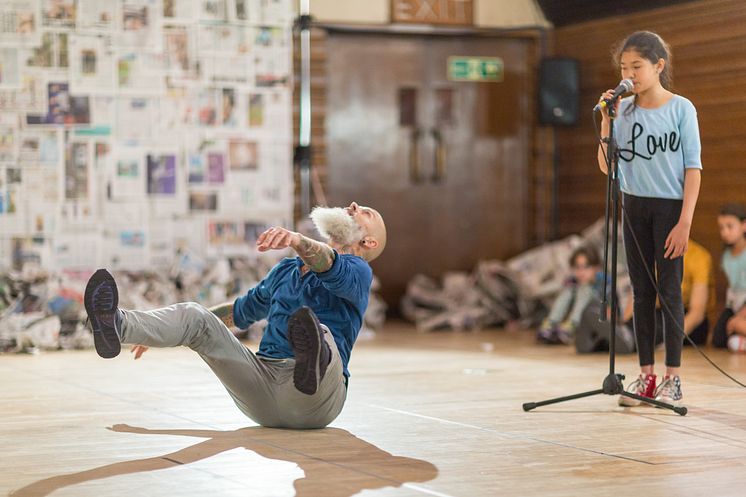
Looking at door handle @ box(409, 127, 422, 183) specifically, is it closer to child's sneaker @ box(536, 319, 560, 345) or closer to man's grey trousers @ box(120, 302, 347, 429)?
child's sneaker @ box(536, 319, 560, 345)

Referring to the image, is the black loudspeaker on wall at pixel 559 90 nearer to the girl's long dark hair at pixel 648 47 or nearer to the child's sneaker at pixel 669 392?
the girl's long dark hair at pixel 648 47

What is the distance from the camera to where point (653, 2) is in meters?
7.61

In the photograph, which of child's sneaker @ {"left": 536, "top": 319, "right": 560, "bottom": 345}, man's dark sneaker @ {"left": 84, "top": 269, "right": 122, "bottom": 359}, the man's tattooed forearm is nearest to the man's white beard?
the man's tattooed forearm

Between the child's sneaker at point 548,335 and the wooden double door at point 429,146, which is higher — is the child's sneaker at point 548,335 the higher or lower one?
the lower one

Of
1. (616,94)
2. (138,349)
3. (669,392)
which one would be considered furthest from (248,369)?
(669,392)

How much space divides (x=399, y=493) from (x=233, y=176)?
16.4 feet

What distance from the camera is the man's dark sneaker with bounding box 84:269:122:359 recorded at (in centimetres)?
308

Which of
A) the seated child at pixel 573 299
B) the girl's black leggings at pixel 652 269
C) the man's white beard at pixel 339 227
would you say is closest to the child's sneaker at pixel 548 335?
the seated child at pixel 573 299

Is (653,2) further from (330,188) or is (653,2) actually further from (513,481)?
(513,481)

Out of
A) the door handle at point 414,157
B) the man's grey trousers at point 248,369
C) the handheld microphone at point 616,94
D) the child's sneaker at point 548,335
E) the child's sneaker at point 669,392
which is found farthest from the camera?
the door handle at point 414,157

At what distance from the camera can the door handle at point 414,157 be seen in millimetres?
8445

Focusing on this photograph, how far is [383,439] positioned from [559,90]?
5.24 m

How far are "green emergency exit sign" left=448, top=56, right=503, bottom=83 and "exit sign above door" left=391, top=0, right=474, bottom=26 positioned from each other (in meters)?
0.27

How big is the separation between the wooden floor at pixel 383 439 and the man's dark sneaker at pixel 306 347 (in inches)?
8.0
